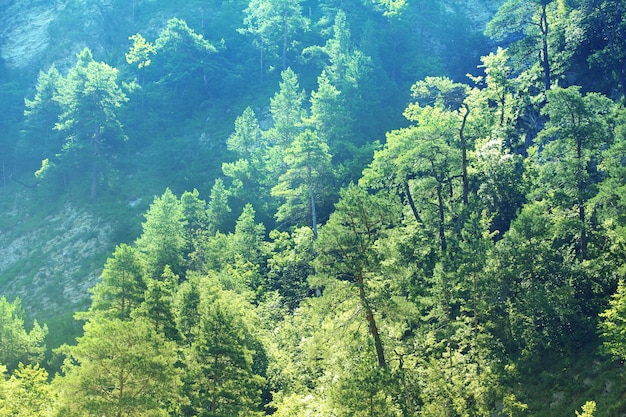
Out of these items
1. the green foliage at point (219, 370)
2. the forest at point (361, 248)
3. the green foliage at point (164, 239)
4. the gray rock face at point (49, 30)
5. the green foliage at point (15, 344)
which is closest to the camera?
the forest at point (361, 248)

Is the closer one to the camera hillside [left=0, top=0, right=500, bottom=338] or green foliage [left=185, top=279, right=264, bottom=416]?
green foliage [left=185, top=279, right=264, bottom=416]

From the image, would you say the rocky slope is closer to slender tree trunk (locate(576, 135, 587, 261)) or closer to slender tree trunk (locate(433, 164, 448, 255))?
slender tree trunk (locate(433, 164, 448, 255))

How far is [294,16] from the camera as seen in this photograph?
252 ft

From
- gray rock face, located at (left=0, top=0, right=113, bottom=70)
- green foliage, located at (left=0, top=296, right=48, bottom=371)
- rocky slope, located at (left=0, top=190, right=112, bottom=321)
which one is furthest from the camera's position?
gray rock face, located at (left=0, top=0, right=113, bottom=70)

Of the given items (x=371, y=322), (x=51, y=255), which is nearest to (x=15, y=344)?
(x=51, y=255)

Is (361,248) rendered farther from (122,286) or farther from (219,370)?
(122,286)

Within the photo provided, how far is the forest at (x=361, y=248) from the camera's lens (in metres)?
21.5

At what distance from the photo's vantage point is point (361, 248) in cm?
2250

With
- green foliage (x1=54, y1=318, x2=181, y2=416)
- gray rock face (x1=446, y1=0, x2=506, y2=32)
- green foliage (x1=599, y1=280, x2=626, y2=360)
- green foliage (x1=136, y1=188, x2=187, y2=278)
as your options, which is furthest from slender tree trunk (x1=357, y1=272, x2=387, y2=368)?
gray rock face (x1=446, y1=0, x2=506, y2=32)

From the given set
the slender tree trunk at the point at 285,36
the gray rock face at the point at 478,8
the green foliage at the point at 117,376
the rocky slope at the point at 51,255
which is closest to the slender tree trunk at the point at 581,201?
the green foliage at the point at 117,376

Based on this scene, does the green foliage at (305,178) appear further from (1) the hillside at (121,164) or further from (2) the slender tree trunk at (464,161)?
(2) the slender tree trunk at (464,161)

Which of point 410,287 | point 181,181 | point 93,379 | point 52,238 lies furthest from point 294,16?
point 93,379

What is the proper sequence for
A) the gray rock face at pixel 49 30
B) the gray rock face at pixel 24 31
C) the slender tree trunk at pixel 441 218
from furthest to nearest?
the gray rock face at pixel 24 31
the gray rock face at pixel 49 30
the slender tree trunk at pixel 441 218

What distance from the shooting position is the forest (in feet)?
70.4
